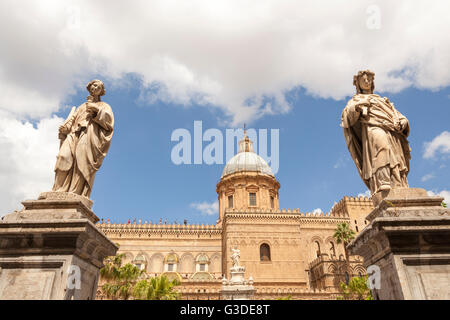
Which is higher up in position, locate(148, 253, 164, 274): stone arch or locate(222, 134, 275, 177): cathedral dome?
locate(222, 134, 275, 177): cathedral dome

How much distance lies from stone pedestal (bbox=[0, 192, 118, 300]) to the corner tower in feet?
115

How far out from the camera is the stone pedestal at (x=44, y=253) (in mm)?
3724

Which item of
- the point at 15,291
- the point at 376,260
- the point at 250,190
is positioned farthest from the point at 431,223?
the point at 250,190

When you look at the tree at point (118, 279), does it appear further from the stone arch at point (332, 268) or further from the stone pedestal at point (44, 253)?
the stone arch at point (332, 268)

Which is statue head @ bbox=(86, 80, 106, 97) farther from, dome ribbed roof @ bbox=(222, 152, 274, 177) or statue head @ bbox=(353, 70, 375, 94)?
dome ribbed roof @ bbox=(222, 152, 274, 177)

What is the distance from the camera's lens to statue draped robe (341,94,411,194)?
14.7 feet

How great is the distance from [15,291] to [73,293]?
0.63 m

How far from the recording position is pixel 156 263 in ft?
128

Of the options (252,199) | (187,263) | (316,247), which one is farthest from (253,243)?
(316,247)

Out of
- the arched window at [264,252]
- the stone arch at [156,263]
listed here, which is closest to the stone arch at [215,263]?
the stone arch at [156,263]

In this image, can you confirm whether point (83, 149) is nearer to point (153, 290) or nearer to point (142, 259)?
point (153, 290)

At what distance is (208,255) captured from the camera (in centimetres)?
4006

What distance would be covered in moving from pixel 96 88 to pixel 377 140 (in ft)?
14.4

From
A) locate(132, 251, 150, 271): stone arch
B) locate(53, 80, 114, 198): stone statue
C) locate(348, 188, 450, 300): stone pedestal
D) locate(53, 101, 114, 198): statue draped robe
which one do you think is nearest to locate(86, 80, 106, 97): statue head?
locate(53, 80, 114, 198): stone statue
